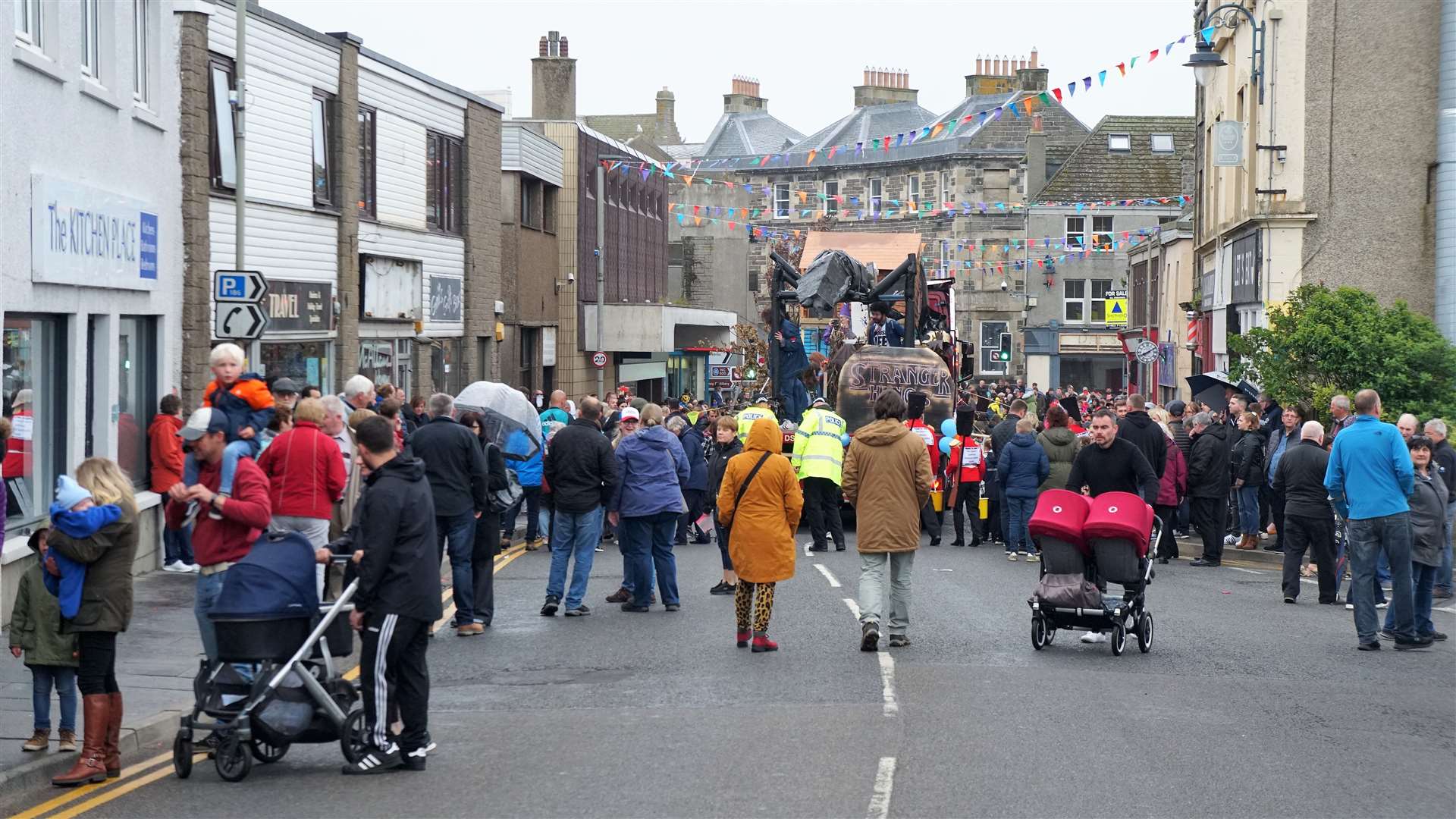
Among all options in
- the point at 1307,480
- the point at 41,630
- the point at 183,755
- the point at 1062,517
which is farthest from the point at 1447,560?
the point at 41,630

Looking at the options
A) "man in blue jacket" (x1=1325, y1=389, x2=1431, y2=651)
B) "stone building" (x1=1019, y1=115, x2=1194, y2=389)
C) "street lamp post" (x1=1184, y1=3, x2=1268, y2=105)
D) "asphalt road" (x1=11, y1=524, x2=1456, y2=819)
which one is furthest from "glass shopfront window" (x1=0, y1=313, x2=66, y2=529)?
"stone building" (x1=1019, y1=115, x2=1194, y2=389)

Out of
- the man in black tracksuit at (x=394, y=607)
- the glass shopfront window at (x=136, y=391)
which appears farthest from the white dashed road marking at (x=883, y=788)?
the glass shopfront window at (x=136, y=391)

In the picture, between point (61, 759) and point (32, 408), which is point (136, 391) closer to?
point (32, 408)

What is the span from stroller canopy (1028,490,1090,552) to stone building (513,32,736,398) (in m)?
30.7

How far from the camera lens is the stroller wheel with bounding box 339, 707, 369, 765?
8336 mm

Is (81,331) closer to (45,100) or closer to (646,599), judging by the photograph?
(45,100)

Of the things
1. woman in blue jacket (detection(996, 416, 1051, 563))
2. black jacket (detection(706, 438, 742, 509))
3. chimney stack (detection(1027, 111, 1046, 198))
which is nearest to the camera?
black jacket (detection(706, 438, 742, 509))

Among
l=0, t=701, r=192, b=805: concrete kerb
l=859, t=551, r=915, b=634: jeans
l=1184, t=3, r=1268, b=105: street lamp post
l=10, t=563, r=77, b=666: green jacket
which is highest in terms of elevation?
l=1184, t=3, r=1268, b=105: street lamp post

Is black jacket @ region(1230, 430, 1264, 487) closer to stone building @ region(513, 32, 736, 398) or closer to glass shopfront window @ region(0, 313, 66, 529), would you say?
glass shopfront window @ region(0, 313, 66, 529)

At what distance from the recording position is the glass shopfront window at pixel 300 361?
2283 centimetres

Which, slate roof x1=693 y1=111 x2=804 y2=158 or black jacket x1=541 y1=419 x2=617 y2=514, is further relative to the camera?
slate roof x1=693 y1=111 x2=804 y2=158

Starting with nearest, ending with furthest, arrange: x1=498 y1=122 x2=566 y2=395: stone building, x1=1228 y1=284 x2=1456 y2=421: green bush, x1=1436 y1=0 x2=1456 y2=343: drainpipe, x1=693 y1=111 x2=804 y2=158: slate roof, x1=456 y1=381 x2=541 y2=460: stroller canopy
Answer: x1=456 y1=381 x2=541 y2=460: stroller canopy < x1=1228 y1=284 x2=1456 y2=421: green bush < x1=1436 y1=0 x2=1456 y2=343: drainpipe < x1=498 y1=122 x2=566 y2=395: stone building < x1=693 y1=111 x2=804 y2=158: slate roof

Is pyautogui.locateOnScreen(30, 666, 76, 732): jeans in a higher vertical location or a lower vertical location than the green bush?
lower

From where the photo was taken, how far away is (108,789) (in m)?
8.19
